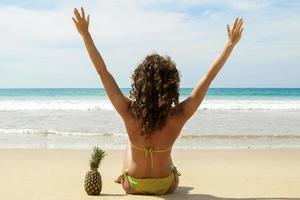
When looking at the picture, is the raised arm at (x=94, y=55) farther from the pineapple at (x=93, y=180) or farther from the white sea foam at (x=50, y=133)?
the white sea foam at (x=50, y=133)

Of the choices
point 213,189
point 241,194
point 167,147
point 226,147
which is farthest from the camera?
point 226,147

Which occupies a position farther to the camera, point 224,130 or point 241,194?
point 224,130

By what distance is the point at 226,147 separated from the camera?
10.4 metres

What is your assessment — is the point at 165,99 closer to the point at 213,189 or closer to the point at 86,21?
the point at 86,21

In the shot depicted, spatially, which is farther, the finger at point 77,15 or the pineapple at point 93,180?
the pineapple at point 93,180

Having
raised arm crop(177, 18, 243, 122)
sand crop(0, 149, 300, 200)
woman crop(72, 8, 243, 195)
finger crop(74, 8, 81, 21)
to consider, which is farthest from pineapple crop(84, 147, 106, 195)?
finger crop(74, 8, 81, 21)

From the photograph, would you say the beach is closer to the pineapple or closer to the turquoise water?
the pineapple

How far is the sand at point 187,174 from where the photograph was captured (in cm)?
540

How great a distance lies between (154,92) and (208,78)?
574mm

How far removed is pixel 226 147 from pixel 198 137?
1717 millimetres

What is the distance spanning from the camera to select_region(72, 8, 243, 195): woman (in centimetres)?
454

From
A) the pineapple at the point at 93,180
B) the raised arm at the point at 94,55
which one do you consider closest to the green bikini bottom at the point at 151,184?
the pineapple at the point at 93,180

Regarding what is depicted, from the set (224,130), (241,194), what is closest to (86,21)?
(241,194)

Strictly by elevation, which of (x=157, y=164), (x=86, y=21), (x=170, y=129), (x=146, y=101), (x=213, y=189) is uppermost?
(x=86, y=21)
